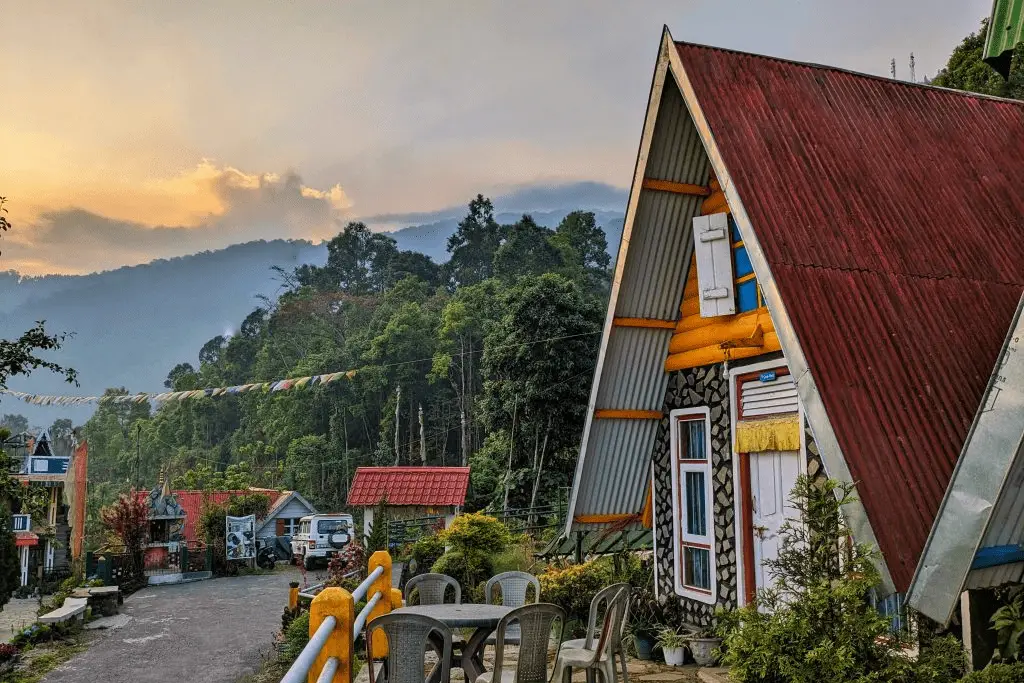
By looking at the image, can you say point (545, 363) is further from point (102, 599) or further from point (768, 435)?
point (768, 435)

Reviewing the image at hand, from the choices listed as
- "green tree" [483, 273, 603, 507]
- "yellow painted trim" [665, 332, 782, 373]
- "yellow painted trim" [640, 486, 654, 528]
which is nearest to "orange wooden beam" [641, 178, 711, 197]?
"yellow painted trim" [665, 332, 782, 373]

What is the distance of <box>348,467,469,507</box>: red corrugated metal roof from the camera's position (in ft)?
90.0

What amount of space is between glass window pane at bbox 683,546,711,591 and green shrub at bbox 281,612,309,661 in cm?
597

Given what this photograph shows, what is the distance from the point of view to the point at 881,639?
529 centimetres

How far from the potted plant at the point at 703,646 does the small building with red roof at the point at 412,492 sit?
1997 centimetres

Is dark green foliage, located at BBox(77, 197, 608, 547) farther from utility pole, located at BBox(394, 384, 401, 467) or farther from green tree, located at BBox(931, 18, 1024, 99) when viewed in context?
green tree, located at BBox(931, 18, 1024, 99)

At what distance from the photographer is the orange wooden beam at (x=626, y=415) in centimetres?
852

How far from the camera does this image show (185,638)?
15.7 m

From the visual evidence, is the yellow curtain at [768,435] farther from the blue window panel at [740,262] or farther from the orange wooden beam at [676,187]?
the orange wooden beam at [676,187]

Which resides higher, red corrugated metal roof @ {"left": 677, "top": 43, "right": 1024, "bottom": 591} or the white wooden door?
red corrugated metal roof @ {"left": 677, "top": 43, "right": 1024, "bottom": 591}

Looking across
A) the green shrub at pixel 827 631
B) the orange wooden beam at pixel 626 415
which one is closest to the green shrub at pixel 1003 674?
the green shrub at pixel 827 631

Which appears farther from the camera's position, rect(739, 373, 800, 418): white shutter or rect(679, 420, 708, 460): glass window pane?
rect(679, 420, 708, 460): glass window pane

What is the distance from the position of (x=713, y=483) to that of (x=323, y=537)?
71.4ft

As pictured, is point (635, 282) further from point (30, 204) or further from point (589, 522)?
point (30, 204)
